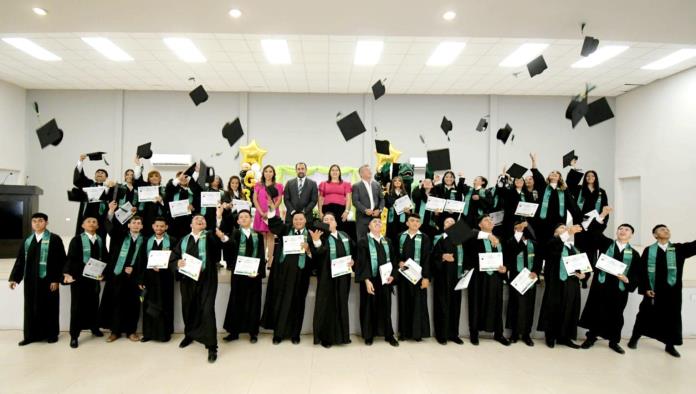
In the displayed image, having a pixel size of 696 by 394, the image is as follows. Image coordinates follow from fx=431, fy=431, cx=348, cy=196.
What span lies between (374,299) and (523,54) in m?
6.85

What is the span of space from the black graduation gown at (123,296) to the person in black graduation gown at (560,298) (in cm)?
457

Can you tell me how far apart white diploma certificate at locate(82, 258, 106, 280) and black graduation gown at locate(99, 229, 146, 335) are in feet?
0.36

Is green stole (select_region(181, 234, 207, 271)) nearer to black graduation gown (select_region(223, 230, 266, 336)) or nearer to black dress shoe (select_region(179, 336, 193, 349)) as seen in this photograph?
black graduation gown (select_region(223, 230, 266, 336))

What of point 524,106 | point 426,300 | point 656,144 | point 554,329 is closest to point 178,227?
point 426,300

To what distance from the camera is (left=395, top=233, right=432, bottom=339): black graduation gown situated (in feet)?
15.9

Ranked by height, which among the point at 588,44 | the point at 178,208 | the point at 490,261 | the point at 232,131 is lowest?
the point at 490,261

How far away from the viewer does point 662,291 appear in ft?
15.5

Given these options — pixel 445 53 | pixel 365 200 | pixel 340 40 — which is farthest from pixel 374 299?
pixel 445 53

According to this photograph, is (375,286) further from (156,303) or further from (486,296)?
(156,303)

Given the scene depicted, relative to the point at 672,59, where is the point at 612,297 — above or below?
below

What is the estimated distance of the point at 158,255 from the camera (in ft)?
14.9

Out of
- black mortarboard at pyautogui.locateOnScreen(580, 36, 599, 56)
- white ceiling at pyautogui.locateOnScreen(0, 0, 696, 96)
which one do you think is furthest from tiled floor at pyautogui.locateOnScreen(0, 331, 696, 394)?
white ceiling at pyautogui.locateOnScreen(0, 0, 696, 96)

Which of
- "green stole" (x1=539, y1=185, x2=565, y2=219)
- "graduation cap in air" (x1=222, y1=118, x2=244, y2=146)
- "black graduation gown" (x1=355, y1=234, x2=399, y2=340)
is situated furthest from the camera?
"graduation cap in air" (x1=222, y1=118, x2=244, y2=146)

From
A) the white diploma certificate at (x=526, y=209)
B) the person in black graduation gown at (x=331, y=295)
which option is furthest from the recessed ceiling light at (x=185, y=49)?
the white diploma certificate at (x=526, y=209)
